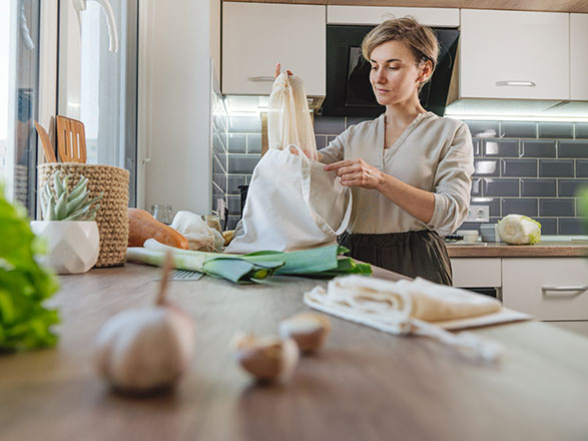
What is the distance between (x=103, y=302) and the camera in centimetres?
58

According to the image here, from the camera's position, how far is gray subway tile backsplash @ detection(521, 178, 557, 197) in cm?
298

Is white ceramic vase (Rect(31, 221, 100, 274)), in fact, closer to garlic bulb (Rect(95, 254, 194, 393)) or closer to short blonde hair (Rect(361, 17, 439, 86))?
garlic bulb (Rect(95, 254, 194, 393))

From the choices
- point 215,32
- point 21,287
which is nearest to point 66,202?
point 21,287

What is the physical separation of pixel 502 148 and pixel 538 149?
0.21 m

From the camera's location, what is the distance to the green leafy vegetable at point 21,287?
0.30 m

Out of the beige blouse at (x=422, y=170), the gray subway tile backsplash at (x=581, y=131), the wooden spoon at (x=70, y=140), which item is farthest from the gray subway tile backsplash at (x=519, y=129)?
the wooden spoon at (x=70, y=140)

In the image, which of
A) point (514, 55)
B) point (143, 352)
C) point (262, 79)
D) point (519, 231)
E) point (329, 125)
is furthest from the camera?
point (329, 125)

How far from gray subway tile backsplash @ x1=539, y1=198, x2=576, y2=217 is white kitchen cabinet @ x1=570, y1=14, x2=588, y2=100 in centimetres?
61

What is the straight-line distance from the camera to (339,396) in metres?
0.28

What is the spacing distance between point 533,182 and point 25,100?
8.78 feet

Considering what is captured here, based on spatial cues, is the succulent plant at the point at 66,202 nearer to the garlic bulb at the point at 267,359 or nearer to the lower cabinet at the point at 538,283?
the garlic bulb at the point at 267,359

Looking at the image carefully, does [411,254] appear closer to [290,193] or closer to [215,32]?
[290,193]

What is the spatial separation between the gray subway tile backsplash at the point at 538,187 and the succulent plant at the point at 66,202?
2639 millimetres

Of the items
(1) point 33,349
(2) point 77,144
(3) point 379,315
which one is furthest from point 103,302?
(2) point 77,144
